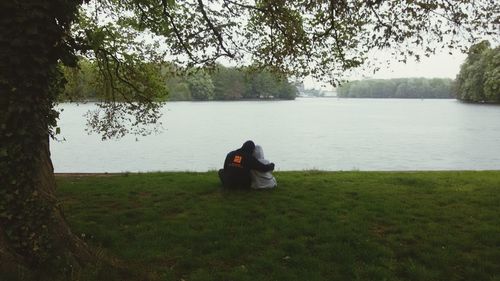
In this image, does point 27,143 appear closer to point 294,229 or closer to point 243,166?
point 294,229

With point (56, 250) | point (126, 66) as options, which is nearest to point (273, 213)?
point (56, 250)

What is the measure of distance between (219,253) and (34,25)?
385 cm

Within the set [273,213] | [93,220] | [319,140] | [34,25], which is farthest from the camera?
[319,140]

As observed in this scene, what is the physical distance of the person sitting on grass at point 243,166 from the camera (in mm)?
10602

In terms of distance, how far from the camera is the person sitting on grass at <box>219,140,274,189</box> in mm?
10602

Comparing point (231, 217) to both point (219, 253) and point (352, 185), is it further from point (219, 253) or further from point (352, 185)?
point (352, 185)

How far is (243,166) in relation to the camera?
10.6 metres

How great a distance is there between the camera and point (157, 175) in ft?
46.1

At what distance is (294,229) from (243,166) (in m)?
3.11

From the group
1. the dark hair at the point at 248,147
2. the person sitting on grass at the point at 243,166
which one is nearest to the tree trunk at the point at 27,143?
the person sitting on grass at the point at 243,166

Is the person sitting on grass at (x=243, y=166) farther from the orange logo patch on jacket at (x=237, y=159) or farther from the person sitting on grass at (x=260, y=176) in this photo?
the person sitting on grass at (x=260, y=176)

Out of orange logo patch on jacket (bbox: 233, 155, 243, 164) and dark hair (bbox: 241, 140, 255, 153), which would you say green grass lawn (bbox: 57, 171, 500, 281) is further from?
dark hair (bbox: 241, 140, 255, 153)

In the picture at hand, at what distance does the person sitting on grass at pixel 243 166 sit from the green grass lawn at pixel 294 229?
0.35m

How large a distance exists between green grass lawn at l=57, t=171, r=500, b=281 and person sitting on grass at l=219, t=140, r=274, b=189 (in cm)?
35
